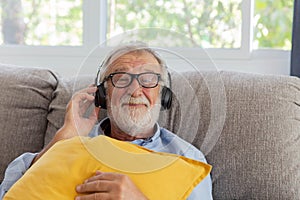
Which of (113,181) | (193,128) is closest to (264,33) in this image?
(193,128)

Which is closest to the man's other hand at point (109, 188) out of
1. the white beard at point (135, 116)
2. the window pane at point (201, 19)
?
the white beard at point (135, 116)

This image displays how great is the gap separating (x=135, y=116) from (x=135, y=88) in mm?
85

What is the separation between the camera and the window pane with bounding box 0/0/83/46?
9.45ft

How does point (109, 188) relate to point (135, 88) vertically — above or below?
below

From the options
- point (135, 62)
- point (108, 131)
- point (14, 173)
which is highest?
point (135, 62)

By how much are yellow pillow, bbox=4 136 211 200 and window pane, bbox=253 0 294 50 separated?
1.11m

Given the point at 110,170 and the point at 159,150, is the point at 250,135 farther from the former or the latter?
the point at 110,170

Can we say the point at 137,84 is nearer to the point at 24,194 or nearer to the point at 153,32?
the point at 153,32

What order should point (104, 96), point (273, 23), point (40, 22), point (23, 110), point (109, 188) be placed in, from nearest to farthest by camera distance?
point (109, 188) → point (104, 96) → point (23, 110) → point (273, 23) → point (40, 22)

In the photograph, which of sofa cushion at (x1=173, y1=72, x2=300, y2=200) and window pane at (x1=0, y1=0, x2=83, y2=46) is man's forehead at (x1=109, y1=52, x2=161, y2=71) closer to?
sofa cushion at (x1=173, y1=72, x2=300, y2=200)

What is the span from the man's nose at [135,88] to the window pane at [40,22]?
1231 mm

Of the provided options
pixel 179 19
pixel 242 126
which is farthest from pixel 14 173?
pixel 179 19

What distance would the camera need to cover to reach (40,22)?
115 inches

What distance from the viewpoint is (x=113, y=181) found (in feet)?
5.33
